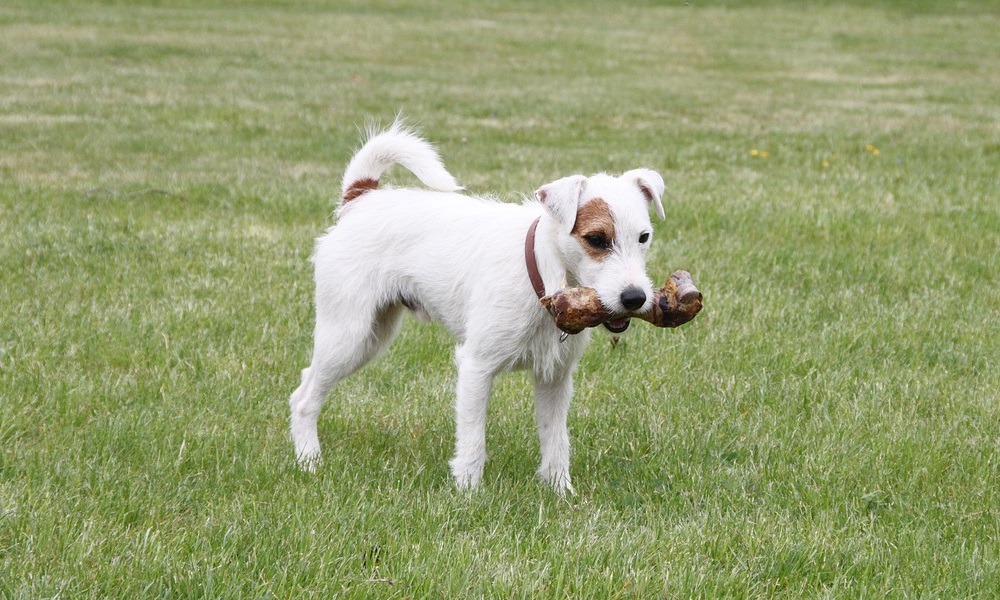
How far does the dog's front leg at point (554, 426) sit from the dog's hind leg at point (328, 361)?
84cm

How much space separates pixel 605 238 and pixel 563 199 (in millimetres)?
209

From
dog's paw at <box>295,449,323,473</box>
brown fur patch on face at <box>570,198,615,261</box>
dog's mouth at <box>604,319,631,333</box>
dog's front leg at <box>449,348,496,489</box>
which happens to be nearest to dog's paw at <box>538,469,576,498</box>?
dog's front leg at <box>449,348,496,489</box>

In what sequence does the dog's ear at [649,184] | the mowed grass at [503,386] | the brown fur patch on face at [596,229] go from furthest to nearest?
the dog's ear at [649,184], the brown fur patch on face at [596,229], the mowed grass at [503,386]

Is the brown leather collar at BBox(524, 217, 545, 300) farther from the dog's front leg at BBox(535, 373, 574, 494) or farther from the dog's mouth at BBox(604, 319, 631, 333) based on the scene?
the dog's front leg at BBox(535, 373, 574, 494)

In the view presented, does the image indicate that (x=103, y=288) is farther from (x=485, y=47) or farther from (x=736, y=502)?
(x=485, y=47)

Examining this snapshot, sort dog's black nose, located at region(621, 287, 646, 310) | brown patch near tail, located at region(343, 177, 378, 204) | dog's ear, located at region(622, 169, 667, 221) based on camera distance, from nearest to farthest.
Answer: dog's black nose, located at region(621, 287, 646, 310)
dog's ear, located at region(622, 169, 667, 221)
brown patch near tail, located at region(343, 177, 378, 204)

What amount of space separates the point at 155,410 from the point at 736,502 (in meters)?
2.59

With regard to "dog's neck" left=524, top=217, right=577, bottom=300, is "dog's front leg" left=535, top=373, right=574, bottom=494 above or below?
below

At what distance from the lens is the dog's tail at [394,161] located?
4758mm

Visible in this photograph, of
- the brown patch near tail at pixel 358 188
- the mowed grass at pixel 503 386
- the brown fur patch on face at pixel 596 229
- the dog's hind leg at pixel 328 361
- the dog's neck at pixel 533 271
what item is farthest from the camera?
the brown patch near tail at pixel 358 188

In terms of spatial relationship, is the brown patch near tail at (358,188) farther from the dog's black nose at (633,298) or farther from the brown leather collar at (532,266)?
the dog's black nose at (633,298)

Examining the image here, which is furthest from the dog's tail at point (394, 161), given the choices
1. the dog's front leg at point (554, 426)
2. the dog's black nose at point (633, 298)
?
the dog's black nose at point (633, 298)

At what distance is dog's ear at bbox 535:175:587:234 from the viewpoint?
3.83m

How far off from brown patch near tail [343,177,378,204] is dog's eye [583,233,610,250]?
1.57 meters
